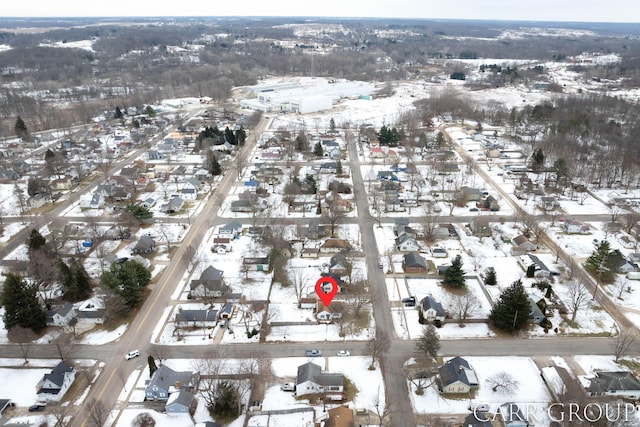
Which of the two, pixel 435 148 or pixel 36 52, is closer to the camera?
pixel 435 148

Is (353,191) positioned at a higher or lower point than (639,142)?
lower

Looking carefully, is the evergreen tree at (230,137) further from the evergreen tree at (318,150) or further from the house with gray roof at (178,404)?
the house with gray roof at (178,404)

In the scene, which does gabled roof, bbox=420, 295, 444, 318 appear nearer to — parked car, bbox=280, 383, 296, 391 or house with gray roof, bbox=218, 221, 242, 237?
parked car, bbox=280, 383, 296, 391

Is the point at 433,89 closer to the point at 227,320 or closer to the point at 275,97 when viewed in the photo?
the point at 275,97

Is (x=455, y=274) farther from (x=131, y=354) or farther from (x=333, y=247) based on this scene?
(x=131, y=354)

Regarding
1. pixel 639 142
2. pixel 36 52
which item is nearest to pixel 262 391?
pixel 639 142
